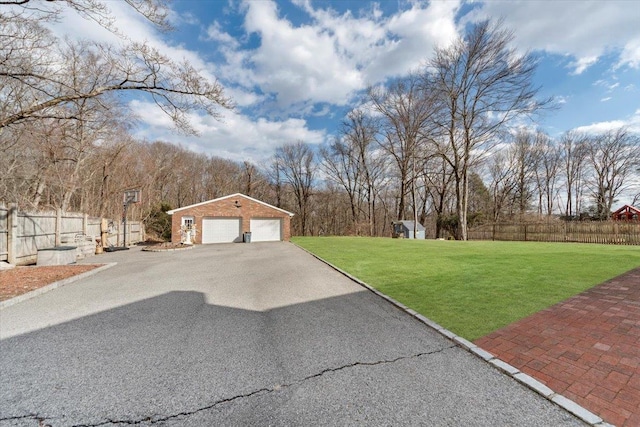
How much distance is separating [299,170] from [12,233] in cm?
2541

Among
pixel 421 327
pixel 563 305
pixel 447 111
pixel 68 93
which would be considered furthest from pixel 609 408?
pixel 447 111

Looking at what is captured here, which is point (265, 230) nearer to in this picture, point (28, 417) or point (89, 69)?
point (89, 69)

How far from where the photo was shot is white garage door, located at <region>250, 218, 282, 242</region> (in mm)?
20172

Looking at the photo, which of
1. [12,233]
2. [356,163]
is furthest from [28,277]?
[356,163]

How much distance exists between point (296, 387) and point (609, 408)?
2431 millimetres

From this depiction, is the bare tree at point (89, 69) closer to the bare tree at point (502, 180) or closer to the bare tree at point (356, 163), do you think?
the bare tree at point (356, 163)

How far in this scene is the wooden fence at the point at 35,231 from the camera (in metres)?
8.03

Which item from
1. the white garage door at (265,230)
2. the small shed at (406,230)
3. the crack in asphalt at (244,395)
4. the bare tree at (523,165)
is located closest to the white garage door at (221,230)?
the white garage door at (265,230)

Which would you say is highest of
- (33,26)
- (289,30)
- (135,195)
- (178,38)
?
(289,30)

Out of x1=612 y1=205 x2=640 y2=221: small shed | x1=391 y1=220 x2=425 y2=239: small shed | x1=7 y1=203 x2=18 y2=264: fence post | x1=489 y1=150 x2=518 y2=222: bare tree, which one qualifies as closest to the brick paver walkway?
x1=7 y1=203 x2=18 y2=264: fence post

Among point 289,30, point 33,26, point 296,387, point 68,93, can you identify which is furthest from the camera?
point 289,30

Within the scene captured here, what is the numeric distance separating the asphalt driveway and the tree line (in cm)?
529

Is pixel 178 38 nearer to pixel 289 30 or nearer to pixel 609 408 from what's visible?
pixel 289 30

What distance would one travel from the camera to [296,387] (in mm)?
2311
